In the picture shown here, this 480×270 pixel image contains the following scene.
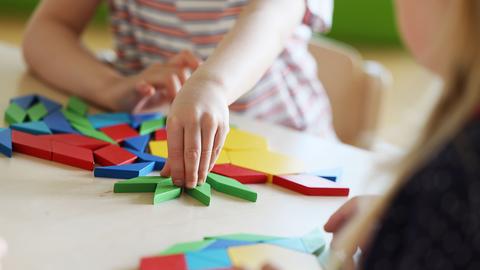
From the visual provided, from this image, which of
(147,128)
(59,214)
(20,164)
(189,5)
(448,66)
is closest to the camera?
(448,66)

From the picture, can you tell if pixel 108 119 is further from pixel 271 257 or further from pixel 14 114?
pixel 271 257

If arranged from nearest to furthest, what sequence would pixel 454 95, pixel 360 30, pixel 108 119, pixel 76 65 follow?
pixel 454 95, pixel 108 119, pixel 76 65, pixel 360 30

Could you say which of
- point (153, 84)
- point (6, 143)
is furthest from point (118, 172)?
point (153, 84)

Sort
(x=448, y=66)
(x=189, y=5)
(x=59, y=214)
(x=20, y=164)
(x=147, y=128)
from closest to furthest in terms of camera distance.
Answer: (x=448, y=66) < (x=59, y=214) < (x=20, y=164) < (x=147, y=128) < (x=189, y=5)

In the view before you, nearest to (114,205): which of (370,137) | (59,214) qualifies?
(59,214)

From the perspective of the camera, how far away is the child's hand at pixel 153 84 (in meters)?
0.98

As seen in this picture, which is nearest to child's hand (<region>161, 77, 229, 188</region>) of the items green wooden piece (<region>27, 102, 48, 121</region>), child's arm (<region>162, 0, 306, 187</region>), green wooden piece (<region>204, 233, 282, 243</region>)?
child's arm (<region>162, 0, 306, 187</region>)

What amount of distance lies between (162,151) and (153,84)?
0.57ft

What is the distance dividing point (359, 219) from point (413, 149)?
74 millimetres

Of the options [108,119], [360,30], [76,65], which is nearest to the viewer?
[108,119]

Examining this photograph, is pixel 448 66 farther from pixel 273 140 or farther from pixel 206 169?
pixel 273 140

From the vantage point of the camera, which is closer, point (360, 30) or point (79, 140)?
point (79, 140)

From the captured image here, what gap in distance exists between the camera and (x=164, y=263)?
606 millimetres

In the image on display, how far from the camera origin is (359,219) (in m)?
0.52
